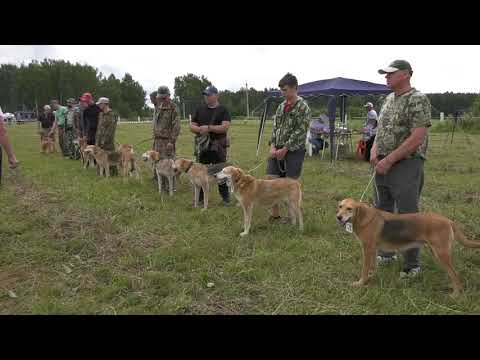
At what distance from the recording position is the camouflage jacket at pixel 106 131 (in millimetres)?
10852

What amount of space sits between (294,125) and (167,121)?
389 cm

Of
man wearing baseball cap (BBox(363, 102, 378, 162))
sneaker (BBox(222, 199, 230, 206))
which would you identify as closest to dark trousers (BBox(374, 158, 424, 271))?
sneaker (BBox(222, 199, 230, 206))

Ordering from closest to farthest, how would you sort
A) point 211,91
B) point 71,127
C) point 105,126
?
point 211,91
point 105,126
point 71,127

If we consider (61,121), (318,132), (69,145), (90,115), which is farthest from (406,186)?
(61,121)

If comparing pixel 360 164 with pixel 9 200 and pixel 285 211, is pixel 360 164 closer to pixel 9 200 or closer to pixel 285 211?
pixel 285 211

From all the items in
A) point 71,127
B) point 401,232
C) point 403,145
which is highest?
point 71,127

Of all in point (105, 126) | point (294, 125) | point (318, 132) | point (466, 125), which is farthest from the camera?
point (466, 125)

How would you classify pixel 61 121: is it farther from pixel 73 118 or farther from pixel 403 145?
pixel 403 145

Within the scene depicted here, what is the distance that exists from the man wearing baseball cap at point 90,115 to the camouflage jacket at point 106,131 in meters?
0.44

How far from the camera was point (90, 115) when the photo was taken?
38.2 feet

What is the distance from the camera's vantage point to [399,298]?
3.77 metres

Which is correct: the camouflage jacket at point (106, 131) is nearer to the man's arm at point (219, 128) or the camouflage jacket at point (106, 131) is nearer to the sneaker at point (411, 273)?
the man's arm at point (219, 128)

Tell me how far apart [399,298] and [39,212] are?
653cm

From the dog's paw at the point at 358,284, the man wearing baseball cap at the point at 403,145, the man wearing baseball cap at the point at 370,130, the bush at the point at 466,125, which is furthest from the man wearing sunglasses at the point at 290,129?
the bush at the point at 466,125
